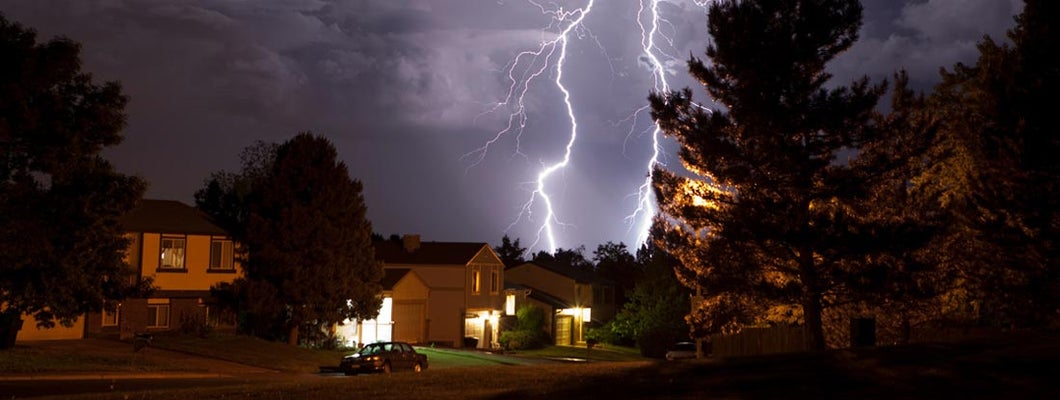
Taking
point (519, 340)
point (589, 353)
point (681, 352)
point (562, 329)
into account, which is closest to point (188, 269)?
point (519, 340)

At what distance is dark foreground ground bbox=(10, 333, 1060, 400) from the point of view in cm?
1521

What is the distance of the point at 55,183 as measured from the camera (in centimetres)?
3075

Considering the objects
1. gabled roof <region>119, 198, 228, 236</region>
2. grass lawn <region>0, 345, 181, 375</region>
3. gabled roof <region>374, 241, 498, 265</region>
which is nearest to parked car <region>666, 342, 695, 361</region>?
gabled roof <region>374, 241, 498, 265</region>

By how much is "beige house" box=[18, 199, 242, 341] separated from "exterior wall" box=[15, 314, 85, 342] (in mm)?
288

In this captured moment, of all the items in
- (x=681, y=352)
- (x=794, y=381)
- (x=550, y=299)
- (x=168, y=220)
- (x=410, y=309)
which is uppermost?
(x=168, y=220)

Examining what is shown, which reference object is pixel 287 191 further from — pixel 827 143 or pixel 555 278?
pixel 555 278

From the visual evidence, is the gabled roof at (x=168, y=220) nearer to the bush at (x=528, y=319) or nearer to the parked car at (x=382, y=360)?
the parked car at (x=382, y=360)

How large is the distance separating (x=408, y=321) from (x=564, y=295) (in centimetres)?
2179

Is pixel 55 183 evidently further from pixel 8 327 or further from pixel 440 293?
pixel 440 293

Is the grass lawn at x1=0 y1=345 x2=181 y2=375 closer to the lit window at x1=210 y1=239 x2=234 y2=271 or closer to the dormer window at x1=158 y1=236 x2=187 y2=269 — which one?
the dormer window at x1=158 y1=236 x2=187 y2=269

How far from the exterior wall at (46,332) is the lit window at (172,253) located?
505 centimetres

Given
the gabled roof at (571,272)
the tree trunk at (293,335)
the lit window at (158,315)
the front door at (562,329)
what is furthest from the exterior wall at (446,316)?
the gabled roof at (571,272)

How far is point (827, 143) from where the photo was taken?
26.3 m

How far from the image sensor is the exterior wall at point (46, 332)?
39.7 m
